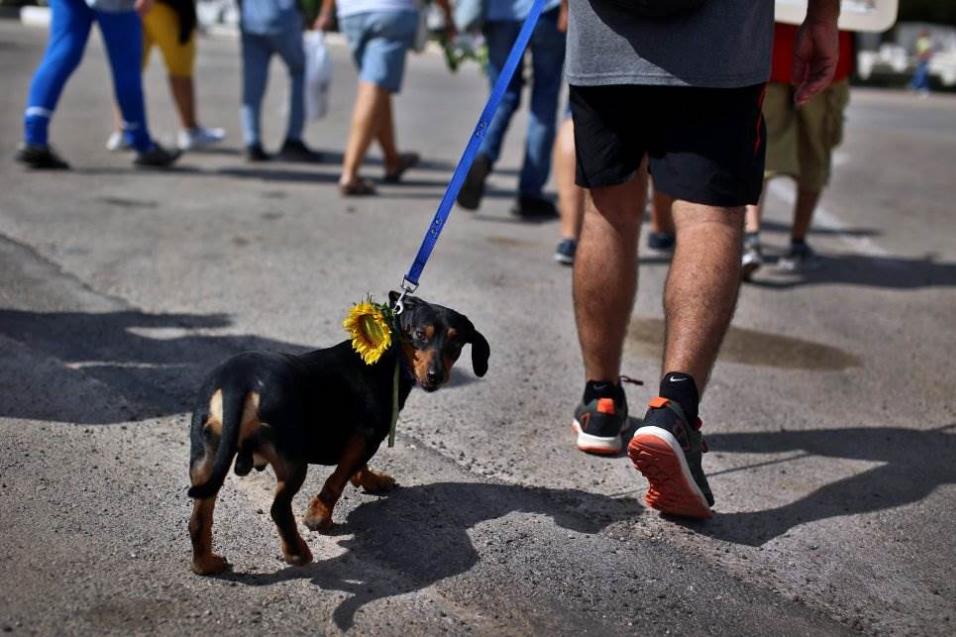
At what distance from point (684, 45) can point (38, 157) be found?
17.7 feet

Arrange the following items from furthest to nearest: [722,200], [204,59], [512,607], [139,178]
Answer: [204,59]
[139,178]
[722,200]
[512,607]

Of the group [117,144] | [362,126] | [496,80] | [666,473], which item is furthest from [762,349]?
[117,144]

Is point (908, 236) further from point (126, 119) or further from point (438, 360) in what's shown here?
point (438, 360)

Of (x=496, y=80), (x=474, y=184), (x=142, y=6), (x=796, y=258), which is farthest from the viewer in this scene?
(x=142, y=6)

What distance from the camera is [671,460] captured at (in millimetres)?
3234

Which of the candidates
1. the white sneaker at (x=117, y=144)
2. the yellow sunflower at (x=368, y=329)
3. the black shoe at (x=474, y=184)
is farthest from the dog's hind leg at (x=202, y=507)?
the white sneaker at (x=117, y=144)

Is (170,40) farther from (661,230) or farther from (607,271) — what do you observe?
(607,271)

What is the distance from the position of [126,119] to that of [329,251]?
254 cm

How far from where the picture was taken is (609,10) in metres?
3.52

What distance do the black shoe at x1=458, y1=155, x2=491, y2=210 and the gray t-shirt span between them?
3013mm

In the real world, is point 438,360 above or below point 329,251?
above

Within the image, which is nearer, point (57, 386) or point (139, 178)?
point (57, 386)

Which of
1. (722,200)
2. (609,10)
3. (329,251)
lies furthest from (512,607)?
(329,251)

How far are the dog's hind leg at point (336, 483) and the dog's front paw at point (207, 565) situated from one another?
1.06ft
